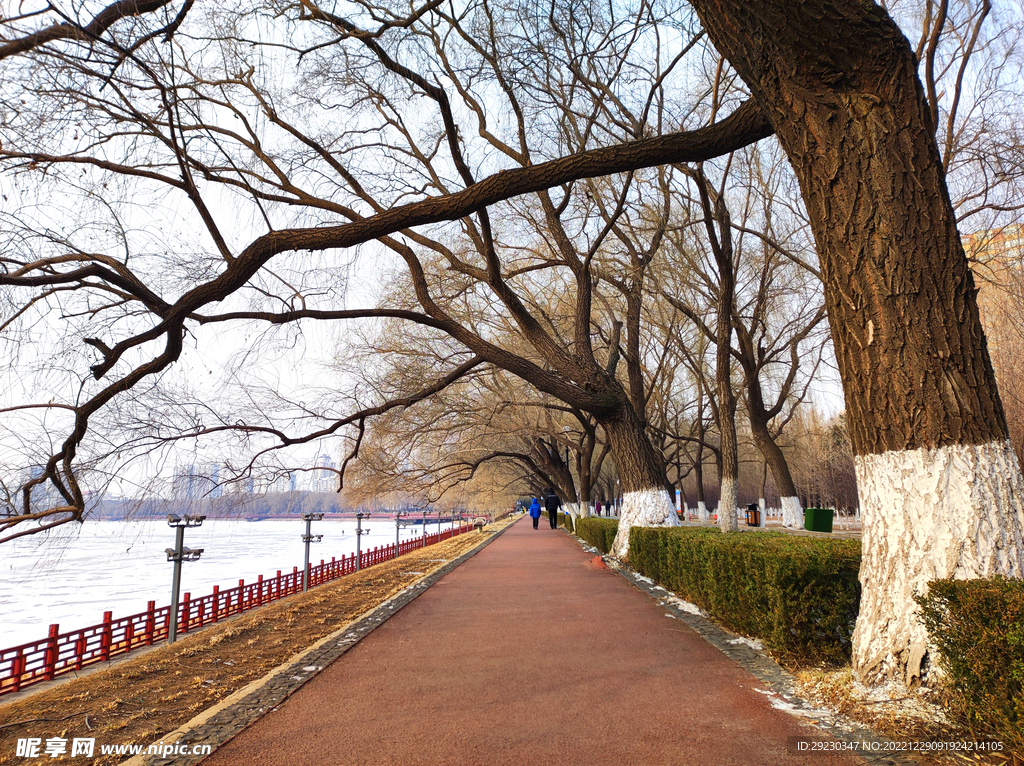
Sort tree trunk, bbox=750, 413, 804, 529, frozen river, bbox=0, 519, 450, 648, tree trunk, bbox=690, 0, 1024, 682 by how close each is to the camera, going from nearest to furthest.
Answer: tree trunk, bbox=690, 0, 1024, 682
frozen river, bbox=0, 519, 450, 648
tree trunk, bbox=750, 413, 804, 529

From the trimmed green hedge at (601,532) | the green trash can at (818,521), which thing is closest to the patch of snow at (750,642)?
the trimmed green hedge at (601,532)

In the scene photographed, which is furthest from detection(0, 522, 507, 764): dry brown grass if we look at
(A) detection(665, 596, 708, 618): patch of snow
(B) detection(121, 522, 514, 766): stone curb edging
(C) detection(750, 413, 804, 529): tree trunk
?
(C) detection(750, 413, 804, 529): tree trunk

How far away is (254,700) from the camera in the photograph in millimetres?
4605

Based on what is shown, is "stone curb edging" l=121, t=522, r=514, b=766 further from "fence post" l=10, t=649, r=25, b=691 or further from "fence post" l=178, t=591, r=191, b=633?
"fence post" l=178, t=591, r=191, b=633

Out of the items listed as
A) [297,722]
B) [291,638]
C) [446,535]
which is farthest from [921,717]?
[446,535]

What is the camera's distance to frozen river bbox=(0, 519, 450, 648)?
473 cm

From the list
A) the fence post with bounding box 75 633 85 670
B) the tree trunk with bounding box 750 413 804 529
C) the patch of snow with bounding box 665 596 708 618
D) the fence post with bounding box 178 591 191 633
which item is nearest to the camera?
the patch of snow with bounding box 665 596 708 618

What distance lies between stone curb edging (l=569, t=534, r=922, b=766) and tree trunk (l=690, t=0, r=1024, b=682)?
1.48 ft

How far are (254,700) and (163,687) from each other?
2.43 m

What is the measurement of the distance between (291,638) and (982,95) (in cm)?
1329

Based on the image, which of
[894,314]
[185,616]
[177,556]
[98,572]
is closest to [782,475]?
[185,616]

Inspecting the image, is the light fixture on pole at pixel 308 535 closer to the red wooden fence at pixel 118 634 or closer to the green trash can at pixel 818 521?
the red wooden fence at pixel 118 634

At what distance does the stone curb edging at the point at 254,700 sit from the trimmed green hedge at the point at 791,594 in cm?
371

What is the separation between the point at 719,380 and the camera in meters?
14.3
